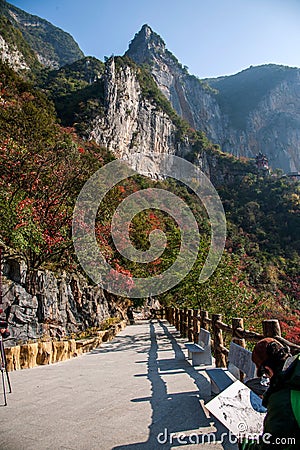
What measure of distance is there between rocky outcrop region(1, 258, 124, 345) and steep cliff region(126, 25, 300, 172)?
7713cm

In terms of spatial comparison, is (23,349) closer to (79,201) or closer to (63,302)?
(63,302)

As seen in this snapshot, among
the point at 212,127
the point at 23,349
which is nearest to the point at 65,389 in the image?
the point at 23,349

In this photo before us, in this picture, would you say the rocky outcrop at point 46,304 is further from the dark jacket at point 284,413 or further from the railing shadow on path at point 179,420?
the dark jacket at point 284,413

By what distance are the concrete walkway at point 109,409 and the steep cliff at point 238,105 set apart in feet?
275

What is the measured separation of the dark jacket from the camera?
4.23 ft

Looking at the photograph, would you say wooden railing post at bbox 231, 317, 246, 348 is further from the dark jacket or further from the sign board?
the dark jacket

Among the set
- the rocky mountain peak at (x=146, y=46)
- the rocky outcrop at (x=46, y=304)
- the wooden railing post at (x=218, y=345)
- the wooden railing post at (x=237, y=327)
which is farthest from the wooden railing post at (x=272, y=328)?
the rocky mountain peak at (x=146, y=46)

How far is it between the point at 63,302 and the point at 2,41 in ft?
132

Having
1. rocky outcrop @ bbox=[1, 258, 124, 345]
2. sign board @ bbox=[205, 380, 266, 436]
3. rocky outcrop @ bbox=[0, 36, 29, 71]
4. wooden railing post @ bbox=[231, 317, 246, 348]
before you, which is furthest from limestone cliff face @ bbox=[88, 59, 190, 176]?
sign board @ bbox=[205, 380, 266, 436]

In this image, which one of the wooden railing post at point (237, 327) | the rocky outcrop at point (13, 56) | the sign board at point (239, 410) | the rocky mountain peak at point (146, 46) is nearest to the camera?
the sign board at point (239, 410)

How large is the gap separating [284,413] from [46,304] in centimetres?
961

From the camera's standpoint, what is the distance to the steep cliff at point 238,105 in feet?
285

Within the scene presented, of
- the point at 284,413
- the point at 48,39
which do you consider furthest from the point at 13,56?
the point at 48,39

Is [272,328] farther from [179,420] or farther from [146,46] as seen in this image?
[146,46]
